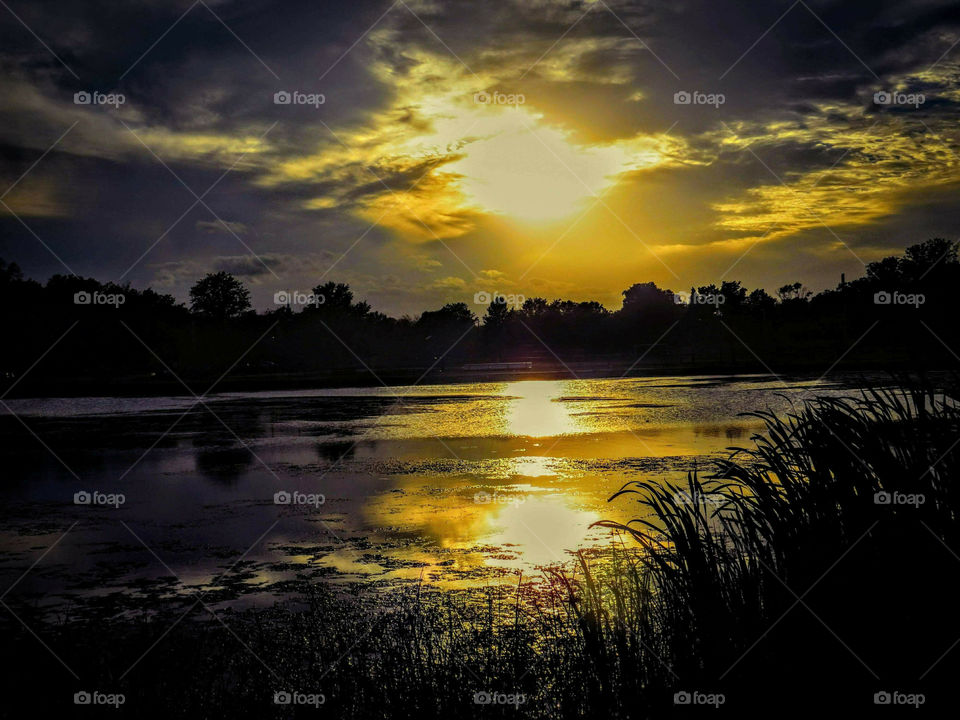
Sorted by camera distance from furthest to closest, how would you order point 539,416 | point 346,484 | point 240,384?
point 240,384 → point 539,416 → point 346,484

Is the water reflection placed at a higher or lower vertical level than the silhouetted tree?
lower

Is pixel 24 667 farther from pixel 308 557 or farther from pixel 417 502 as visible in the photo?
pixel 417 502

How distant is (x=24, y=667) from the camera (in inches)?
272

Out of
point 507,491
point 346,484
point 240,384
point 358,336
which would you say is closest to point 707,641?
point 507,491

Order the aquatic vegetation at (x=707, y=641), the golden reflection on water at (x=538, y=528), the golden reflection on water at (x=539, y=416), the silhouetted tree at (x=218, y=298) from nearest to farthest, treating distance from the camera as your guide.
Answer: the aquatic vegetation at (x=707, y=641) < the golden reflection on water at (x=538, y=528) < the golden reflection on water at (x=539, y=416) < the silhouetted tree at (x=218, y=298)

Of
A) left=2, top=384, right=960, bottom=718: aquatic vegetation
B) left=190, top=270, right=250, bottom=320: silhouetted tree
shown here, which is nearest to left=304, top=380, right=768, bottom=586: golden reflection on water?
left=2, top=384, right=960, bottom=718: aquatic vegetation

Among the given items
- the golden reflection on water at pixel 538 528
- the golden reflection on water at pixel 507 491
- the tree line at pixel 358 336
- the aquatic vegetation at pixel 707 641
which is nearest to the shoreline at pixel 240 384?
the tree line at pixel 358 336

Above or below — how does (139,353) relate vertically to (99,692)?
above

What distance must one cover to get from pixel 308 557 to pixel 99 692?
438 cm

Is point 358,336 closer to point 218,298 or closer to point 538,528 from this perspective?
point 218,298

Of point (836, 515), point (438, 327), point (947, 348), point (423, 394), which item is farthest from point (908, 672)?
point (438, 327)

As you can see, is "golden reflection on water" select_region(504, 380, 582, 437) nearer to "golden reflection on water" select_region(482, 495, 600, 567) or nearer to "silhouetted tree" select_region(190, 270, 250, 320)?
"golden reflection on water" select_region(482, 495, 600, 567)

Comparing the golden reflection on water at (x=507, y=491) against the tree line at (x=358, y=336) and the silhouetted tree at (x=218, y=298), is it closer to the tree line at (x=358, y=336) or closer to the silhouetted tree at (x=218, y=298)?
the tree line at (x=358, y=336)

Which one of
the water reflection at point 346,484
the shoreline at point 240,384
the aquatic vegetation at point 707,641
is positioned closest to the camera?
the aquatic vegetation at point 707,641
